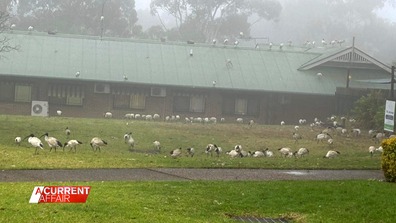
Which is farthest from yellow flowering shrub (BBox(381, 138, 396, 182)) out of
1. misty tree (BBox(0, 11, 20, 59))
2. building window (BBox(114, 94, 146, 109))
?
building window (BBox(114, 94, 146, 109))

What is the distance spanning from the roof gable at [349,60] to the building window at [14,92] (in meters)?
20.4

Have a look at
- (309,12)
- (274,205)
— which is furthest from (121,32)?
(274,205)

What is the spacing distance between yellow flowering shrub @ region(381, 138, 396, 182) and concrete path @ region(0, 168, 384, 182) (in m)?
1.39

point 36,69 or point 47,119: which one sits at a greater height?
point 36,69

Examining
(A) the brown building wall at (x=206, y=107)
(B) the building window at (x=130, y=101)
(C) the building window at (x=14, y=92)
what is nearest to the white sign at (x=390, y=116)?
(A) the brown building wall at (x=206, y=107)

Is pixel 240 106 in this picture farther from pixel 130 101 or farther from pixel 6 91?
pixel 6 91

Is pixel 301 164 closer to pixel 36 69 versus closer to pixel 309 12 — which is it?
pixel 36 69

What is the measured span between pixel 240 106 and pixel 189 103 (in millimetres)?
3695

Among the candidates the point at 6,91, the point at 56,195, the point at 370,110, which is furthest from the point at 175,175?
the point at 6,91

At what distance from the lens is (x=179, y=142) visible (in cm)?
2961

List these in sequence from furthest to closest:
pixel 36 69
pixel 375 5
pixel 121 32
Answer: pixel 375 5 → pixel 121 32 → pixel 36 69

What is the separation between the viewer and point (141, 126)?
3278 centimetres

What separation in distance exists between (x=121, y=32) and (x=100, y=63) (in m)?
43.9

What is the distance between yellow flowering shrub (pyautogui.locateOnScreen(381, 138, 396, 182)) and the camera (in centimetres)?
1537
